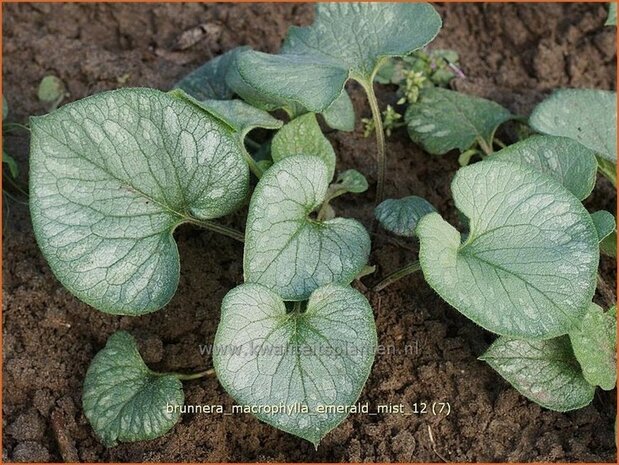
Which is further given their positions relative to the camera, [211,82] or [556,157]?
[211,82]

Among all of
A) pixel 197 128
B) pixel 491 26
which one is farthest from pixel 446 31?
pixel 197 128

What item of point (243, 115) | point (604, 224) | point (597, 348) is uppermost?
point (243, 115)

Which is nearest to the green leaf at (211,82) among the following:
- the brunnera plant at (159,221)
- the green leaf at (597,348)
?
the brunnera plant at (159,221)

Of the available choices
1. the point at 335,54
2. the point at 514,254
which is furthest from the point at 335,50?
the point at 514,254

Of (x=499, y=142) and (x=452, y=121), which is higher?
(x=452, y=121)

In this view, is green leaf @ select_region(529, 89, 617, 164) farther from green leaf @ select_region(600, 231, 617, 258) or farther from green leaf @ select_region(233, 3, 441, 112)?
green leaf @ select_region(233, 3, 441, 112)

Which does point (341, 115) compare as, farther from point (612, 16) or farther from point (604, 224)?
point (612, 16)

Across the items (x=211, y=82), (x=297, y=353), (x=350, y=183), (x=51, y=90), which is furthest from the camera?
(x=51, y=90)

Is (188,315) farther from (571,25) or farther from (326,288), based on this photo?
(571,25)
